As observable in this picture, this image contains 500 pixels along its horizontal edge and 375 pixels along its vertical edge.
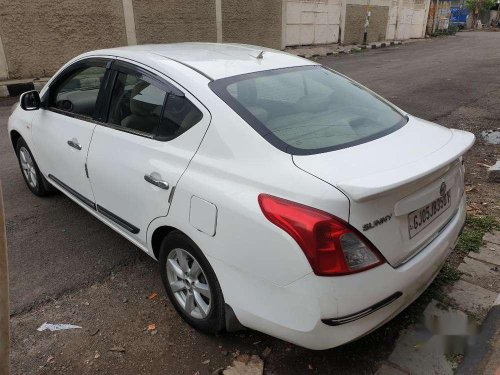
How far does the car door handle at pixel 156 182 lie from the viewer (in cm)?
244

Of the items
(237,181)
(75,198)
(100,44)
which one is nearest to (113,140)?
(75,198)

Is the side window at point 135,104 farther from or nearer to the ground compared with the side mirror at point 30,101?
farther from the ground

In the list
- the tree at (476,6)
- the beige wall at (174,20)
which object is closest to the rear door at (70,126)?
the beige wall at (174,20)

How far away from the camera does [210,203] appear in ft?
7.10

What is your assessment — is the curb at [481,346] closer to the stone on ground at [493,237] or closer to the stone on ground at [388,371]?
the stone on ground at [388,371]

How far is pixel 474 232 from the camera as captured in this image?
354cm

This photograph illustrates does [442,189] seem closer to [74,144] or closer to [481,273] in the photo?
[481,273]

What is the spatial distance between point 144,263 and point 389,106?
2148 millimetres

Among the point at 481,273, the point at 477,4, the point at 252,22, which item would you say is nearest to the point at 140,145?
the point at 481,273

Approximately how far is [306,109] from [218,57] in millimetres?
753

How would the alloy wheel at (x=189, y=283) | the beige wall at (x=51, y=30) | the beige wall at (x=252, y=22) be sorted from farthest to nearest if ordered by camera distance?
the beige wall at (x=252, y=22)
the beige wall at (x=51, y=30)
the alloy wheel at (x=189, y=283)

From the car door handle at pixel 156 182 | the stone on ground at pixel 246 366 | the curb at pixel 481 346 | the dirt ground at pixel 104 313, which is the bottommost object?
the dirt ground at pixel 104 313

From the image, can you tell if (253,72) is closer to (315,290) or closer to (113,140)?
(113,140)

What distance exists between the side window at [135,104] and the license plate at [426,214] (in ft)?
5.17
